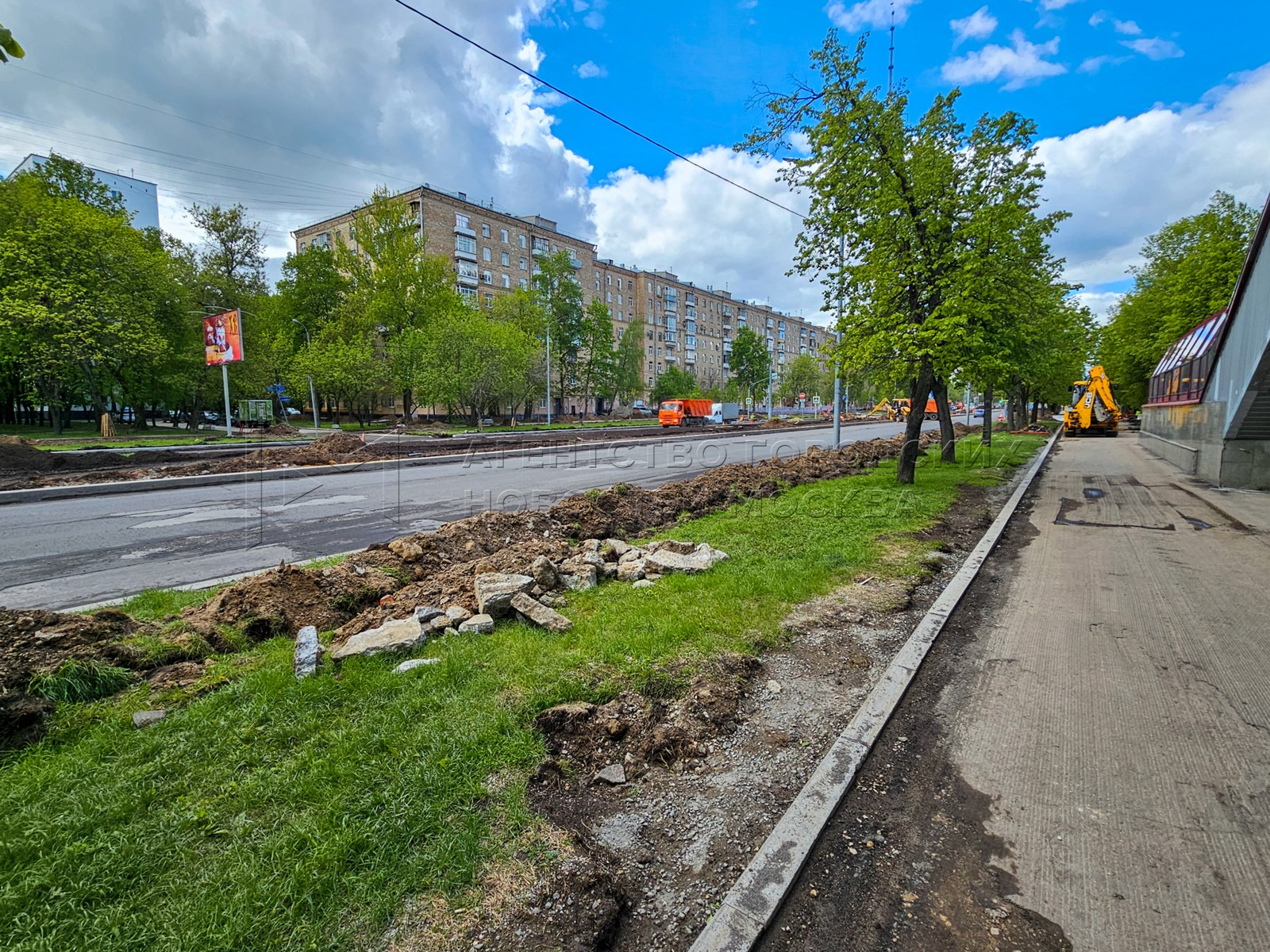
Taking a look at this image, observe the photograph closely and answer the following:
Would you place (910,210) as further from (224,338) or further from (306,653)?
(224,338)

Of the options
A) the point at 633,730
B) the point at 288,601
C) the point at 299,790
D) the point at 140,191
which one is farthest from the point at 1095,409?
the point at 140,191

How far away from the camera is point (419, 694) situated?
337 cm

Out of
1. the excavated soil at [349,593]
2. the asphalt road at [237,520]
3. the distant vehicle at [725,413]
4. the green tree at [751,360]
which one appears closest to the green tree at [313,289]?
the distant vehicle at [725,413]

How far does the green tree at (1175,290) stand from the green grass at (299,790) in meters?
22.7

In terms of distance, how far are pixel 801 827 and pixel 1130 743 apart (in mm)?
2185

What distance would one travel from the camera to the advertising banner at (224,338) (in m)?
26.3

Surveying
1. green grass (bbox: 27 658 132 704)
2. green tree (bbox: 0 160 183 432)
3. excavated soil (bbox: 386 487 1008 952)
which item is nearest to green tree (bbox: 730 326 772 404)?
green tree (bbox: 0 160 183 432)

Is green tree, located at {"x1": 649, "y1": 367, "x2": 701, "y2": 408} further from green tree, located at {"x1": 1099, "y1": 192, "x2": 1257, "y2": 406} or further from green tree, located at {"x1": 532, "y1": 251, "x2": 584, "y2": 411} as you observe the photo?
green tree, located at {"x1": 1099, "y1": 192, "x2": 1257, "y2": 406}

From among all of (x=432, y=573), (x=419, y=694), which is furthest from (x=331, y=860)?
(x=432, y=573)

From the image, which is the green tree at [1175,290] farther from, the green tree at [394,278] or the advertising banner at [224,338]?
the green tree at [394,278]

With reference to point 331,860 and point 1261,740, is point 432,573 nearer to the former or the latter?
point 331,860

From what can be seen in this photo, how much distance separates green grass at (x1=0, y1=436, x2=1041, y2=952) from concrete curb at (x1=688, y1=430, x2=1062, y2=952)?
3.03ft

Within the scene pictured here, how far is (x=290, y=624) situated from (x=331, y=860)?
9.63ft

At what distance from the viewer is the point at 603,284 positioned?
3302 inches
